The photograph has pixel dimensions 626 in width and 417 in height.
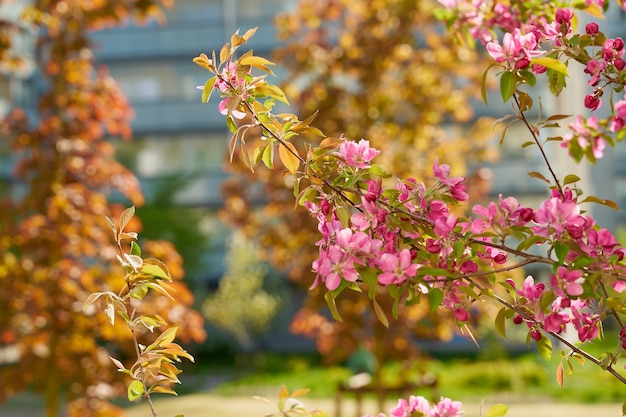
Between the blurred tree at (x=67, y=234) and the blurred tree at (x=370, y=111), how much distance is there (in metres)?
1.35

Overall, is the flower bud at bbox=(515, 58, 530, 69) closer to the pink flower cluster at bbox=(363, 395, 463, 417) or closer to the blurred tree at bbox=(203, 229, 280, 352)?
the pink flower cluster at bbox=(363, 395, 463, 417)

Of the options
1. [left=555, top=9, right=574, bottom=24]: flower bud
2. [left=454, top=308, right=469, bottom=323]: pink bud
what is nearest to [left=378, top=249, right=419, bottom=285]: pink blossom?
[left=454, top=308, right=469, bottom=323]: pink bud

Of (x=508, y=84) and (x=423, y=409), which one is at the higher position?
(x=508, y=84)

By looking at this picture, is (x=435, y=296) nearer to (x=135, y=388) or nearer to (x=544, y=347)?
(x=544, y=347)

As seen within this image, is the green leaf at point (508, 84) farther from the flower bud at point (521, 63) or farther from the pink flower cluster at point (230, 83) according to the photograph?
the pink flower cluster at point (230, 83)

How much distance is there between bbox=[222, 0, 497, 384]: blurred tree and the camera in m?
5.70

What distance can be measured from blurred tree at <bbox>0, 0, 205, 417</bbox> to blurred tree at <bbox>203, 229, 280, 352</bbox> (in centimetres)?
975

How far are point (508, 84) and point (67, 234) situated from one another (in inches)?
136

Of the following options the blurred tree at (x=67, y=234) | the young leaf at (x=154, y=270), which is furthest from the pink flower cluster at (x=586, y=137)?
the blurred tree at (x=67, y=234)

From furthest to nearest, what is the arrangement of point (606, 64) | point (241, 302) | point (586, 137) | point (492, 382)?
point (241, 302) → point (492, 382) → point (586, 137) → point (606, 64)

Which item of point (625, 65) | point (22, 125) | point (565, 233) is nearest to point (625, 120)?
point (625, 65)

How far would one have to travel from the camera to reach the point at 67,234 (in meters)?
4.48

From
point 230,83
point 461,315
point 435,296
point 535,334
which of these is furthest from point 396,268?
point 230,83

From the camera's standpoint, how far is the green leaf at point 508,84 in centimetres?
145
